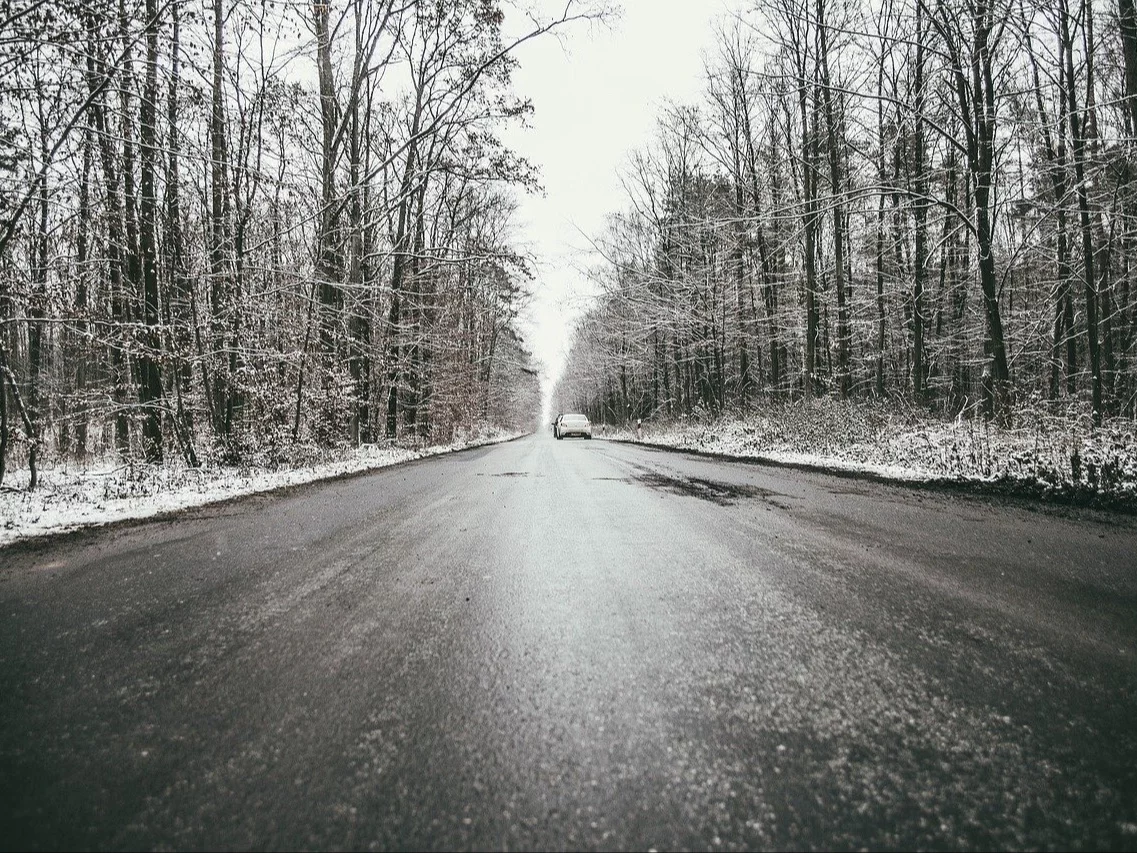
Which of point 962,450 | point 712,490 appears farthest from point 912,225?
point 712,490

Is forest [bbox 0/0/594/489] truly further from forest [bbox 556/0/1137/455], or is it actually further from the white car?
the white car

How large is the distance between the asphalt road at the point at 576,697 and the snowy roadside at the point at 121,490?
1.64m

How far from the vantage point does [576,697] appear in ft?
5.08

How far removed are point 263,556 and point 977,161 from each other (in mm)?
13472

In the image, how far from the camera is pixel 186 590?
105 inches

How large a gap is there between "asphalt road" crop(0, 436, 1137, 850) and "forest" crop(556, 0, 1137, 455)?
23.6ft

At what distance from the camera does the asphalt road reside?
1061mm

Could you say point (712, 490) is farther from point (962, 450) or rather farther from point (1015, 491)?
point (962, 450)

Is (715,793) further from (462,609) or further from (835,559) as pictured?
(835,559)

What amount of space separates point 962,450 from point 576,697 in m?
8.99

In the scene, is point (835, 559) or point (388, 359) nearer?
point (835, 559)

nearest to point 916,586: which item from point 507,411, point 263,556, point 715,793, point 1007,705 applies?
point 1007,705

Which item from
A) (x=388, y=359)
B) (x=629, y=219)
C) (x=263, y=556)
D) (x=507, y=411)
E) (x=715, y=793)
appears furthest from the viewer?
(x=507, y=411)

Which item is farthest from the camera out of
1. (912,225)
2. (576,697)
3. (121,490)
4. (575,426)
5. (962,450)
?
(575,426)
